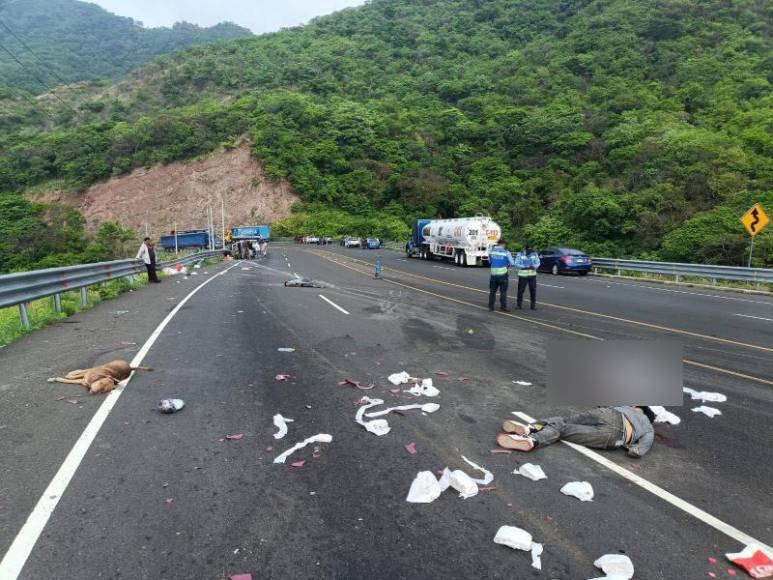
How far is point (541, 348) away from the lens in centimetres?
938

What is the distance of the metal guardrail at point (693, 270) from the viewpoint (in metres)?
20.8

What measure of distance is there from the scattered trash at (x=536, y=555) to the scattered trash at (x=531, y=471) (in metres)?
0.97

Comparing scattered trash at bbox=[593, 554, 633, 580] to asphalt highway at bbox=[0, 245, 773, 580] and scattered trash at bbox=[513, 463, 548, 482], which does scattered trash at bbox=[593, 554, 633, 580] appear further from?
scattered trash at bbox=[513, 463, 548, 482]

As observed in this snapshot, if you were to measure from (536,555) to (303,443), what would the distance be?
8.03 ft

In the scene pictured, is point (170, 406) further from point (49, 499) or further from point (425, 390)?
point (425, 390)

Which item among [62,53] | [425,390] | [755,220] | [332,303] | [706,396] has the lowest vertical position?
[332,303]

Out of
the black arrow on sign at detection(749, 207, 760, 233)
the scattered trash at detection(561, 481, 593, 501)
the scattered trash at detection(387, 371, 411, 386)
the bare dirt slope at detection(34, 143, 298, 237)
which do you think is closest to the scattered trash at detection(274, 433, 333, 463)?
the scattered trash at detection(387, 371, 411, 386)

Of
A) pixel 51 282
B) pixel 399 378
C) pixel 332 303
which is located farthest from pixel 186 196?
pixel 399 378

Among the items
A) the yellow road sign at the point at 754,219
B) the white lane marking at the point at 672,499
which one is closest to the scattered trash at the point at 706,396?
the white lane marking at the point at 672,499

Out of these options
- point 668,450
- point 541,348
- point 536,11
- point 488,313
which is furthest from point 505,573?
point 536,11

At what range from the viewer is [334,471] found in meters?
4.34

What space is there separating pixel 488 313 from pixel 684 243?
27750 millimetres

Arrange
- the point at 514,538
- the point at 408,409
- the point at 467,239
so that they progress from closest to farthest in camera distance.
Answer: the point at 514,538 → the point at 408,409 → the point at 467,239

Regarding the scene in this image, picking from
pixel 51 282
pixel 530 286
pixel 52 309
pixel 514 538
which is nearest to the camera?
pixel 514 538
